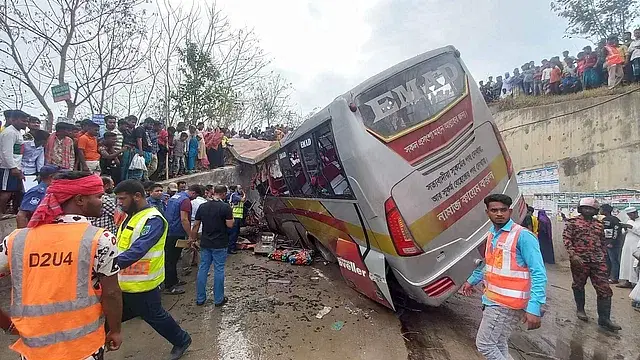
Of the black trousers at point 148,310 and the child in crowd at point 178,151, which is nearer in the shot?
the black trousers at point 148,310

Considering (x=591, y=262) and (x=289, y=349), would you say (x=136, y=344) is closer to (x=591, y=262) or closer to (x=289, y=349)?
(x=289, y=349)

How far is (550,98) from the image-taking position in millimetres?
12594

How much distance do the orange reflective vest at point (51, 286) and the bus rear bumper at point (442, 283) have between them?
9.87 ft

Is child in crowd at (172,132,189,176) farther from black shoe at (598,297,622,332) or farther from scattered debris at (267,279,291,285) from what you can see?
black shoe at (598,297,622,332)

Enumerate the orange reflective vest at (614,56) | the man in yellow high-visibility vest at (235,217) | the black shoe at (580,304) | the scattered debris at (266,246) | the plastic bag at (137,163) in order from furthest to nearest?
the orange reflective vest at (614,56)
the man in yellow high-visibility vest at (235,217)
the scattered debris at (266,246)
the plastic bag at (137,163)
the black shoe at (580,304)

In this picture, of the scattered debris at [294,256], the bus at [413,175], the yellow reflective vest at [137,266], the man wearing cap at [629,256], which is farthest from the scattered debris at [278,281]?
the man wearing cap at [629,256]

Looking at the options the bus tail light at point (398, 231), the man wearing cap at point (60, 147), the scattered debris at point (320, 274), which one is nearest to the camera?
the bus tail light at point (398, 231)

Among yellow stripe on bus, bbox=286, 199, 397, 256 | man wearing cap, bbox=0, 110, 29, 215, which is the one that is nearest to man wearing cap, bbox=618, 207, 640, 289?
yellow stripe on bus, bbox=286, 199, 397, 256

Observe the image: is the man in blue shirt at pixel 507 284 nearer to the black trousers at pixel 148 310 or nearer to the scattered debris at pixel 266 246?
the black trousers at pixel 148 310

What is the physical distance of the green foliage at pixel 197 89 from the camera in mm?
17062

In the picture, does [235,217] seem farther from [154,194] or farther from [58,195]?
[58,195]

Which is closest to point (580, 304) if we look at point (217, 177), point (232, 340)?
point (232, 340)

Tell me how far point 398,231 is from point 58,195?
297cm

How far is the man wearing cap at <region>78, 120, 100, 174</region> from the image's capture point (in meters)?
6.74
